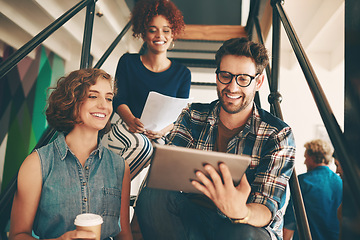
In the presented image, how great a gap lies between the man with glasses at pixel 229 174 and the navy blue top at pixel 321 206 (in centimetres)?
153

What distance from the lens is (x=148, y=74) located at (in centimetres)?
203

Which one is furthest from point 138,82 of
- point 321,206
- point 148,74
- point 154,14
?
point 321,206

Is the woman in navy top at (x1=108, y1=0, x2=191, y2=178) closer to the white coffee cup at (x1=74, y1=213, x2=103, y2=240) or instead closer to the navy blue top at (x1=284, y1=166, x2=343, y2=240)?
the white coffee cup at (x1=74, y1=213, x2=103, y2=240)

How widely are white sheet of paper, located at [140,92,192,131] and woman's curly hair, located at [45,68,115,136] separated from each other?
401mm

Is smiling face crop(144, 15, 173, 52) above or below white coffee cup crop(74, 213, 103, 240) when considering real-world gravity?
above

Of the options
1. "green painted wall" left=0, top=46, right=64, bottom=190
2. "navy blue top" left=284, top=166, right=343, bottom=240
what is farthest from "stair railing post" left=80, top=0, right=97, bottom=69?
"navy blue top" left=284, top=166, right=343, bottom=240

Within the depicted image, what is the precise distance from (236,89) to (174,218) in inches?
22.2

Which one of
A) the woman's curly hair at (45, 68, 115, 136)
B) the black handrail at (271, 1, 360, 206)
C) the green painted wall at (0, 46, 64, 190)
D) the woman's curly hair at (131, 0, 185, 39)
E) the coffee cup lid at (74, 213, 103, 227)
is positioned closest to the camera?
the black handrail at (271, 1, 360, 206)

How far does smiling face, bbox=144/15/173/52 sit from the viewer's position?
2.03 m

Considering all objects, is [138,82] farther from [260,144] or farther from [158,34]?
[260,144]

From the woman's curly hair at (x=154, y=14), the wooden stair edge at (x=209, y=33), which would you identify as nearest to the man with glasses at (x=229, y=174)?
the woman's curly hair at (x=154, y=14)

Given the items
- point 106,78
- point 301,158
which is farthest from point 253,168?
point 301,158

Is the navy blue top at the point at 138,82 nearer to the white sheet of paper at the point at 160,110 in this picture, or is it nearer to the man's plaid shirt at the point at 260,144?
the white sheet of paper at the point at 160,110

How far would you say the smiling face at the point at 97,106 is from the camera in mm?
1289
